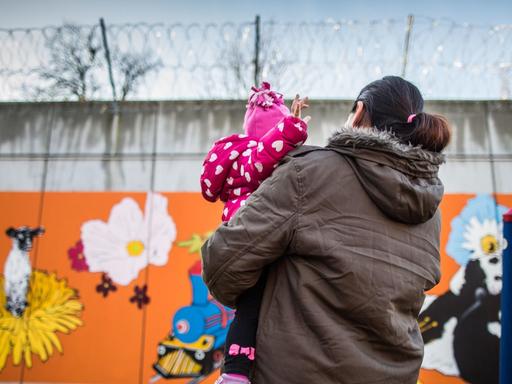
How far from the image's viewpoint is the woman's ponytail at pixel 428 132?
139cm

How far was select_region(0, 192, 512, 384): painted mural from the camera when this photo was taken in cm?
405

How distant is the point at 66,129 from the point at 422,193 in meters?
4.12

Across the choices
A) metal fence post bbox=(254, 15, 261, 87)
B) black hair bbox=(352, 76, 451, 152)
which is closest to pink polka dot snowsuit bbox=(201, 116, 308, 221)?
black hair bbox=(352, 76, 451, 152)

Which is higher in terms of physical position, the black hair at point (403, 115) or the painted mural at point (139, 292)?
the black hair at point (403, 115)

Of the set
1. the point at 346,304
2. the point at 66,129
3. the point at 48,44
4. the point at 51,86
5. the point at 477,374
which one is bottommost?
the point at 477,374

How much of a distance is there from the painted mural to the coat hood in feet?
10.1

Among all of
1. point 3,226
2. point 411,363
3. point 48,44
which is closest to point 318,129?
point 48,44

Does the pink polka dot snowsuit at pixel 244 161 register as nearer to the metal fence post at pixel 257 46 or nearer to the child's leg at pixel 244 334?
the child's leg at pixel 244 334

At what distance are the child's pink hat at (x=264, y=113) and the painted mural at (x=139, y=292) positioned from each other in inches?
105

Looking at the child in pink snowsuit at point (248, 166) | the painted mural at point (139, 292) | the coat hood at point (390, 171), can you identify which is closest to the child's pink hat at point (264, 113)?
the child in pink snowsuit at point (248, 166)

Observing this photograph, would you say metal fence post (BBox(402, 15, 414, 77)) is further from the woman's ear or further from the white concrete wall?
the woman's ear

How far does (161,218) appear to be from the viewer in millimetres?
4398

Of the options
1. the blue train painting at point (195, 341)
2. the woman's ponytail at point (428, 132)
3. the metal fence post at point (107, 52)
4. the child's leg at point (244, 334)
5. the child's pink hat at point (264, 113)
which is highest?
the metal fence post at point (107, 52)

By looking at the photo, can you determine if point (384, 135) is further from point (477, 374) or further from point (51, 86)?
point (51, 86)
